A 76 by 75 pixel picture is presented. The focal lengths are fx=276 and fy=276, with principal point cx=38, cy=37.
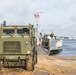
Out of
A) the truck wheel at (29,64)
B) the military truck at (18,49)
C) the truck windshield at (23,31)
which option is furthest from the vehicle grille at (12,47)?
the truck windshield at (23,31)

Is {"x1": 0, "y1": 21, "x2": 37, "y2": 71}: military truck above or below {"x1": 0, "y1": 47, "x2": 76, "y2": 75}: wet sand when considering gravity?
above

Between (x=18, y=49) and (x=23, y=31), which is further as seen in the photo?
(x=23, y=31)

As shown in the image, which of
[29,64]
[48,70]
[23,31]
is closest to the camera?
[29,64]

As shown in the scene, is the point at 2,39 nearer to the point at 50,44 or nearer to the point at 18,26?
the point at 18,26

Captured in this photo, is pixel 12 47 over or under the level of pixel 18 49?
over

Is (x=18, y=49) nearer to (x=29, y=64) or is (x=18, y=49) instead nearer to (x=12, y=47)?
(x=12, y=47)

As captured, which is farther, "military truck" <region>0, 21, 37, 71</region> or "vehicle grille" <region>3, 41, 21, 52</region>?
"vehicle grille" <region>3, 41, 21, 52</region>

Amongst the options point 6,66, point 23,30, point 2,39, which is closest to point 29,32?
point 23,30

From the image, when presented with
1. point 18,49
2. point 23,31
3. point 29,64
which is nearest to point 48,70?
point 29,64

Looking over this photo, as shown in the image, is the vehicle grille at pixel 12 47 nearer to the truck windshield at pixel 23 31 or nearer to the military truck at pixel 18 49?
the military truck at pixel 18 49

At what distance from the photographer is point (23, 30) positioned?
19.3 meters

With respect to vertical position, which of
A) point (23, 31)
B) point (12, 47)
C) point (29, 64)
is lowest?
point (29, 64)

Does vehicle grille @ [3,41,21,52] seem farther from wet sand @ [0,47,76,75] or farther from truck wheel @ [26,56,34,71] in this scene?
wet sand @ [0,47,76,75]

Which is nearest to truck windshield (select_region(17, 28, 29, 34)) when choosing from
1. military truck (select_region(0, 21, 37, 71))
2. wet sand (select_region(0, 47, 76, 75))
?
military truck (select_region(0, 21, 37, 71))
